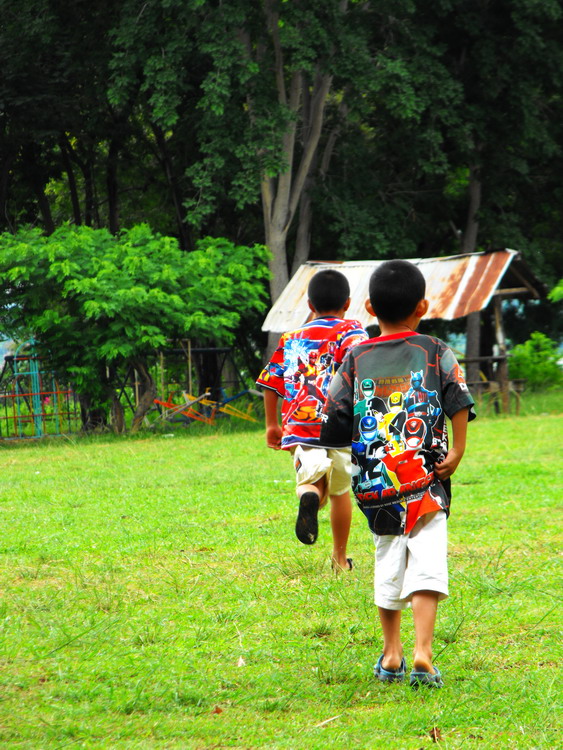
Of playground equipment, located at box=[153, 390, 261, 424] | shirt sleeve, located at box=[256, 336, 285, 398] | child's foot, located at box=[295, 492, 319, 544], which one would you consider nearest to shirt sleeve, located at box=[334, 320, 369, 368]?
shirt sleeve, located at box=[256, 336, 285, 398]

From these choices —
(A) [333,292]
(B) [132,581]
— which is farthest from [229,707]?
(A) [333,292]

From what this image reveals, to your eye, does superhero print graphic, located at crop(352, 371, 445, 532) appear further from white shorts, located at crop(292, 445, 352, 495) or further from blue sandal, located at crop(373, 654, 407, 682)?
white shorts, located at crop(292, 445, 352, 495)

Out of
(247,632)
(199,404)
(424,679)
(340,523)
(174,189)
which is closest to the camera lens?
(424,679)

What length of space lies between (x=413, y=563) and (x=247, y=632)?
3.53 feet

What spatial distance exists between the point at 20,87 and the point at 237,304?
7380 millimetres

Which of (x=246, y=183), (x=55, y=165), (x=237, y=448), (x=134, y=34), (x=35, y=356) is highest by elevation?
(x=134, y=34)

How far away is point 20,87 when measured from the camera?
21.7 m

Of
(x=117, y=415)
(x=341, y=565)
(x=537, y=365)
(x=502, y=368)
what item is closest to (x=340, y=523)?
(x=341, y=565)

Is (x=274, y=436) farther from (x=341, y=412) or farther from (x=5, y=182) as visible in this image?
(x=5, y=182)

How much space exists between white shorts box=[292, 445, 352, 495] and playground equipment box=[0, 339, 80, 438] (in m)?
13.9

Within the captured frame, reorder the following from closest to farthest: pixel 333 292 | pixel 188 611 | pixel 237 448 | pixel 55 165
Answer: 1. pixel 188 611
2. pixel 333 292
3. pixel 237 448
4. pixel 55 165

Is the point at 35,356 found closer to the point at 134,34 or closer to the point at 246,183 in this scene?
the point at 246,183

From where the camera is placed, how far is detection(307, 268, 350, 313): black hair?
5.31 meters

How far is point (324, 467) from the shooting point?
5.23 meters
